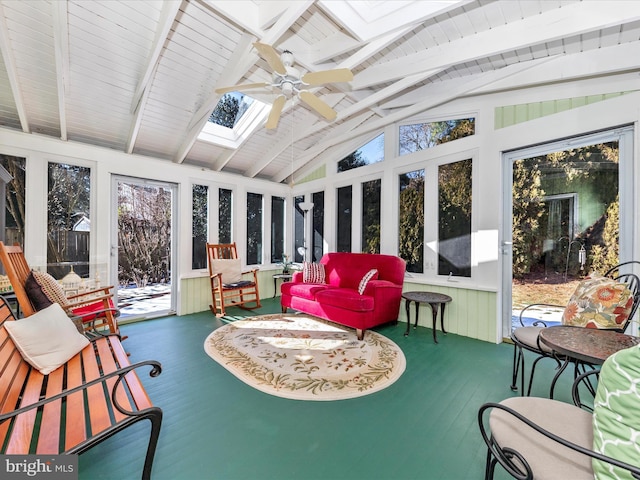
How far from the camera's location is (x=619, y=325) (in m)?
2.11

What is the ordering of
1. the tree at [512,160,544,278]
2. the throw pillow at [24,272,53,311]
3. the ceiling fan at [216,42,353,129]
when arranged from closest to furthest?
the throw pillow at [24,272,53,311]
the ceiling fan at [216,42,353,129]
the tree at [512,160,544,278]

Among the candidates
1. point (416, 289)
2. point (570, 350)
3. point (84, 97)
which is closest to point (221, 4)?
point (84, 97)

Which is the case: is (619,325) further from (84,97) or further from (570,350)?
(84,97)

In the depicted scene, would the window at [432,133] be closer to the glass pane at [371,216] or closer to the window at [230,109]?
the glass pane at [371,216]

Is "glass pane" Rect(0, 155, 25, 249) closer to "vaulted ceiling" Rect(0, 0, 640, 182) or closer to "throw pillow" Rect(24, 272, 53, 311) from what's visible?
"vaulted ceiling" Rect(0, 0, 640, 182)

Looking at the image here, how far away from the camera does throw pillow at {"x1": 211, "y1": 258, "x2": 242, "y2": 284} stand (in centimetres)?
492

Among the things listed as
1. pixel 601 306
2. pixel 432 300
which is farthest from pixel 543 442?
pixel 432 300

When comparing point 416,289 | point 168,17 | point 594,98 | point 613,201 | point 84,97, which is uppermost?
point 168,17

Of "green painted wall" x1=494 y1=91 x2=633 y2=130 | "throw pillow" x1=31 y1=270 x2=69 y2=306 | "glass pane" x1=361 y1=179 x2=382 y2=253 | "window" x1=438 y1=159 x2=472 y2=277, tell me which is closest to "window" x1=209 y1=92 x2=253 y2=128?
"glass pane" x1=361 y1=179 x2=382 y2=253

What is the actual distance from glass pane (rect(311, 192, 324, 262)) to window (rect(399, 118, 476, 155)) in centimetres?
202

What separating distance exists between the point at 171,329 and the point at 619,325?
473cm

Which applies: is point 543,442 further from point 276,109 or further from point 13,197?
point 13,197

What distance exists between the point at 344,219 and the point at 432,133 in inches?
82.5

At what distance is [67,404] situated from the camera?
150cm
